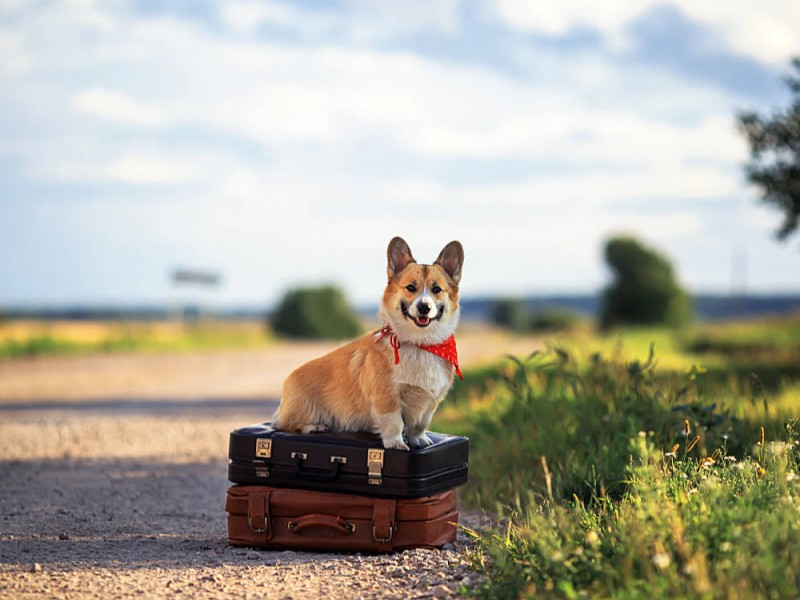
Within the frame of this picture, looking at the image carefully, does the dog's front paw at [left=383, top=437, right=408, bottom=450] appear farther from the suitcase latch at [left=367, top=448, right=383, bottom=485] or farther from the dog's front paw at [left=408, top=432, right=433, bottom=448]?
the dog's front paw at [left=408, top=432, right=433, bottom=448]

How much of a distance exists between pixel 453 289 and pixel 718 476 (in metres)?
1.89

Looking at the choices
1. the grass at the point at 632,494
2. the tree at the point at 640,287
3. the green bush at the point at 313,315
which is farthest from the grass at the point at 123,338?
the grass at the point at 632,494

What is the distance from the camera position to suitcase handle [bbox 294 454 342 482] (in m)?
5.32

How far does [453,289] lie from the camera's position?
5312mm

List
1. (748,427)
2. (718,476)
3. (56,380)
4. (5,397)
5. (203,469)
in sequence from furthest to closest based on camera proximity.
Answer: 1. (56,380)
2. (5,397)
3. (203,469)
4. (748,427)
5. (718,476)

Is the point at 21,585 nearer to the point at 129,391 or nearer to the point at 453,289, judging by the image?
the point at 453,289

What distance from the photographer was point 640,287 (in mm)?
29531

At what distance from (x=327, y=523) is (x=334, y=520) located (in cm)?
5

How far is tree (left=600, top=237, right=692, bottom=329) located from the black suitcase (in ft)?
82.2

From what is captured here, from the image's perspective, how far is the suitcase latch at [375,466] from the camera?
522 centimetres

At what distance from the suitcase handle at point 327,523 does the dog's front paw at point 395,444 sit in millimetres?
562

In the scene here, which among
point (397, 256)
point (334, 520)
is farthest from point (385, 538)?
point (397, 256)

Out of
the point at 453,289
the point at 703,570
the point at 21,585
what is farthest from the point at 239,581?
the point at 703,570

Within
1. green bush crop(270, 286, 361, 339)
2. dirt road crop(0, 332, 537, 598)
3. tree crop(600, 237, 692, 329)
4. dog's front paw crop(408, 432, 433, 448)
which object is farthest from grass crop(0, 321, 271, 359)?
dog's front paw crop(408, 432, 433, 448)
